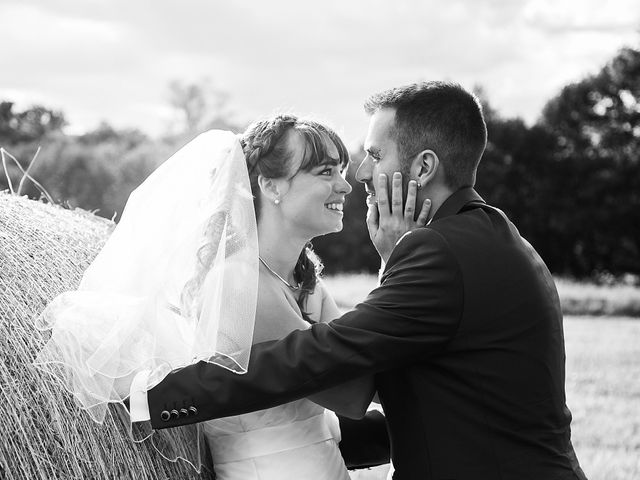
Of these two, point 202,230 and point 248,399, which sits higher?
point 202,230

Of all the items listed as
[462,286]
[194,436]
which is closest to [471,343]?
[462,286]

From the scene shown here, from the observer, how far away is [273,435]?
11.8ft

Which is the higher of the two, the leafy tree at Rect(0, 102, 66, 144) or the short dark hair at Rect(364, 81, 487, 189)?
the short dark hair at Rect(364, 81, 487, 189)

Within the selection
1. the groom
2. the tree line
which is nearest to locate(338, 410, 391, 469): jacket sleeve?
the groom

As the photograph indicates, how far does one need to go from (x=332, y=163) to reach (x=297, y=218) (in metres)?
0.30

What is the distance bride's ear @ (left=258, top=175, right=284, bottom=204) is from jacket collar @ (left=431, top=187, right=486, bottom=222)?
77 centimetres

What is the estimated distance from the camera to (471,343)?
10.2 ft

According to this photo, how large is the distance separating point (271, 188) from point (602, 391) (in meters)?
9.22

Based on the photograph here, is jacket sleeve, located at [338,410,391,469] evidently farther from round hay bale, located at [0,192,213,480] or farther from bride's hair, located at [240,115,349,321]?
bride's hair, located at [240,115,349,321]

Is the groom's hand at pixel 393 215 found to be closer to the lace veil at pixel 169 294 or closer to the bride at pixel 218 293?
the bride at pixel 218 293

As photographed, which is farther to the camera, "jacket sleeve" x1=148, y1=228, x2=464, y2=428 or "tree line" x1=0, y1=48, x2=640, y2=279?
"tree line" x1=0, y1=48, x2=640, y2=279

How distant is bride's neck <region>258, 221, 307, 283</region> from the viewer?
3.84 m

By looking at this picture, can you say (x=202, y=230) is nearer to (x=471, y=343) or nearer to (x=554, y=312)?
(x=471, y=343)

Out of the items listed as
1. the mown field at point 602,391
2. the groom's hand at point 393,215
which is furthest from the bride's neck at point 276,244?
the mown field at point 602,391
